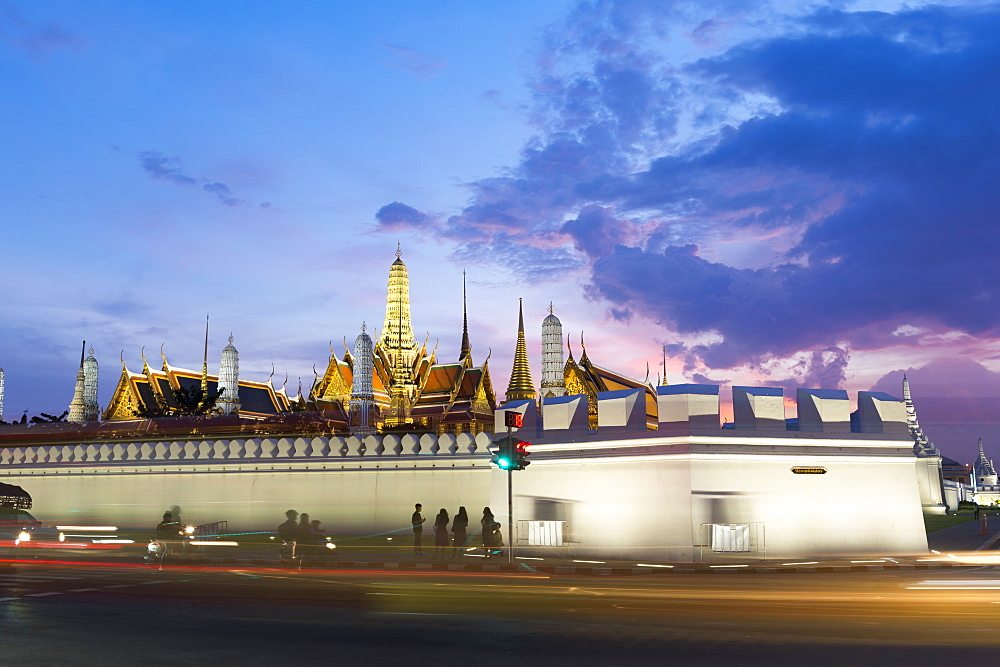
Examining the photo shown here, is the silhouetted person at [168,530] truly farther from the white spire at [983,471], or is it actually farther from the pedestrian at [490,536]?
the white spire at [983,471]

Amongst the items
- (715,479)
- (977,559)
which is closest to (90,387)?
(715,479)

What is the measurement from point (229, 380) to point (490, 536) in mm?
41943

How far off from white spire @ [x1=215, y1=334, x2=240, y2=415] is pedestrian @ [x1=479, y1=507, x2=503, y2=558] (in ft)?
132

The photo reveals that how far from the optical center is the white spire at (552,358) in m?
46.7

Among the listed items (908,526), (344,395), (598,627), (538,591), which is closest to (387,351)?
(344,395)

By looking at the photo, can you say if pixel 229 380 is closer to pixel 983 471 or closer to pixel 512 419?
pixel 512 419

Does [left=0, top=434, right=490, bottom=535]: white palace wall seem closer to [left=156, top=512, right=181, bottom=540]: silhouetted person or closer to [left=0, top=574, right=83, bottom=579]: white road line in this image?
[left=156, top=512, right=181, bottom=540]: silhouetted person

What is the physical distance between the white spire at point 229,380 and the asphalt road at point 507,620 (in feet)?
145

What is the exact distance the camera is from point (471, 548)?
23.4 metres

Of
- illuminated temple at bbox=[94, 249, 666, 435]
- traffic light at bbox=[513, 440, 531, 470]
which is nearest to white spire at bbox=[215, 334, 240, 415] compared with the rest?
illuminated temple at bbox=[94, 249, 666, 435]

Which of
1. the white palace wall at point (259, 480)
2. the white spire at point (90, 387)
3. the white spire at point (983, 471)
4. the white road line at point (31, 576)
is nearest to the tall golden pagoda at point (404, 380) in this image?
the white palace wall at point (259, 480)

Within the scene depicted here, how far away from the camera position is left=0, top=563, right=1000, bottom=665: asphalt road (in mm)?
8742

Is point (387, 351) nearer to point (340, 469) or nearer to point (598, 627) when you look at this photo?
point (340, 469)

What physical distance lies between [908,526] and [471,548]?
35.3 ft
